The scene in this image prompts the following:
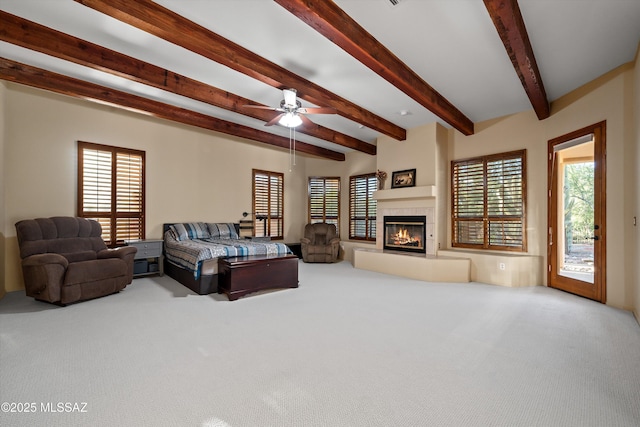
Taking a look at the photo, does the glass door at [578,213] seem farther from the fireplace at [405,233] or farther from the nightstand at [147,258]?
the nightstand at [147,258]

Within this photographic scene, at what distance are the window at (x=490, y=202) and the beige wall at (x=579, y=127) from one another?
136 millimetres

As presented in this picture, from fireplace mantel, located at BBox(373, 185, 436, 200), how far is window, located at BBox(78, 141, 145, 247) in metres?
4.80

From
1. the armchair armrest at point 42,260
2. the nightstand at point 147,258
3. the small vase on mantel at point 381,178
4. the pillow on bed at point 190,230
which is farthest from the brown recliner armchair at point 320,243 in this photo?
the armchair armrest at point 42,260

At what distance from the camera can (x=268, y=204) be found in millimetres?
7383

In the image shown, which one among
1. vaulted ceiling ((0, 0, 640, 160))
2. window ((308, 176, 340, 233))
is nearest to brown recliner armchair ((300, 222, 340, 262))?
window ((308, 176, 340, 233))

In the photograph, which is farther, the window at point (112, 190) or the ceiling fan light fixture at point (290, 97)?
the window at point (112, 190)

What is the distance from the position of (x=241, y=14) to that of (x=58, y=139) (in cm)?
386

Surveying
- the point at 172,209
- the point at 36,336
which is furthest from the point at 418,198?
the point at 36,336

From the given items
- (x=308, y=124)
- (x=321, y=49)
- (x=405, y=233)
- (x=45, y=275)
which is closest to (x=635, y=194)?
(x=405, y=233)

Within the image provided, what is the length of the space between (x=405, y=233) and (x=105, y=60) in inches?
221

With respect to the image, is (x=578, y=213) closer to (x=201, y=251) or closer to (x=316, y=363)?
(x=316, y=363)

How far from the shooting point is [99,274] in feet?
12.6

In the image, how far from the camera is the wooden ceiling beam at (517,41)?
238 cm

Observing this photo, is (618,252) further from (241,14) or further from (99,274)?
(99,274)
